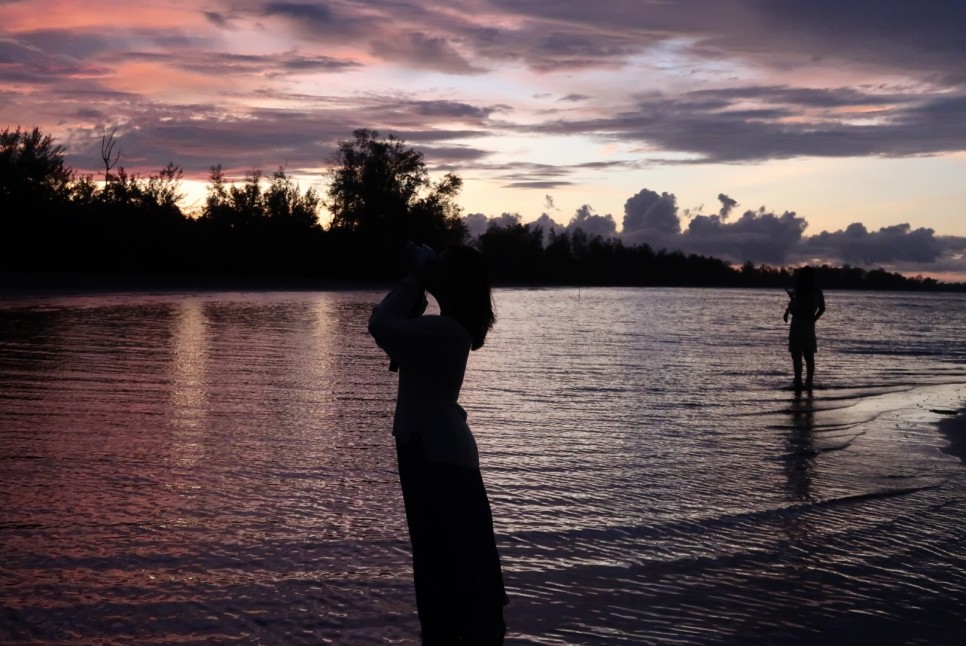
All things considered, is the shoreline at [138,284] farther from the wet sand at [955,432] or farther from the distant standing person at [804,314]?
the wet sand at [955,432]

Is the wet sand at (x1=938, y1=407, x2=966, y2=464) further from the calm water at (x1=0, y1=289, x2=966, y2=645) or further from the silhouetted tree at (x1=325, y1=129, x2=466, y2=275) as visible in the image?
the silhouetted tree at (x1=325, y1=129, x2=466, y2=275)

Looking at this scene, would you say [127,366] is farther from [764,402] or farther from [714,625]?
[714,625]

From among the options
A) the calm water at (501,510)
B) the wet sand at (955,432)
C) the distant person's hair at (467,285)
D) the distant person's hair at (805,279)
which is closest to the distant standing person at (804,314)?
the distant person's hair at (805,279)

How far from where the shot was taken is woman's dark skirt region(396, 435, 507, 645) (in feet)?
11.0

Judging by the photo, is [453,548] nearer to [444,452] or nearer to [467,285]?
[444,452]

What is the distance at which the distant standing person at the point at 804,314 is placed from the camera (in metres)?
14.6

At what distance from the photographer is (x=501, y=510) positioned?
6637 millimetres

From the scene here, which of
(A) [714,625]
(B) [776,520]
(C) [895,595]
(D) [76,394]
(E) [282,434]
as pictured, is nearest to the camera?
(A) [714,625]

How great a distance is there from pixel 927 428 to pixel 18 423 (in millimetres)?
10348

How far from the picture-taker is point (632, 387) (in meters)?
14.9

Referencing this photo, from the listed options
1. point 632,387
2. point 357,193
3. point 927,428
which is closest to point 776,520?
point 927,428

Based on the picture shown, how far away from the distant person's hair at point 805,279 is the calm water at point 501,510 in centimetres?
174

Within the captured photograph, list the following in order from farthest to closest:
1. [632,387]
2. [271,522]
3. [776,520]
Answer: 1. [632,387]
2. [776,520]
3. [271,522]

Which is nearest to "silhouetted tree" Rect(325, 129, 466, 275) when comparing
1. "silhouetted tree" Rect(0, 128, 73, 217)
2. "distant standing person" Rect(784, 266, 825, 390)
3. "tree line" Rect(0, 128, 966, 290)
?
"tree line" Rect(0, 128, 966, 290)
